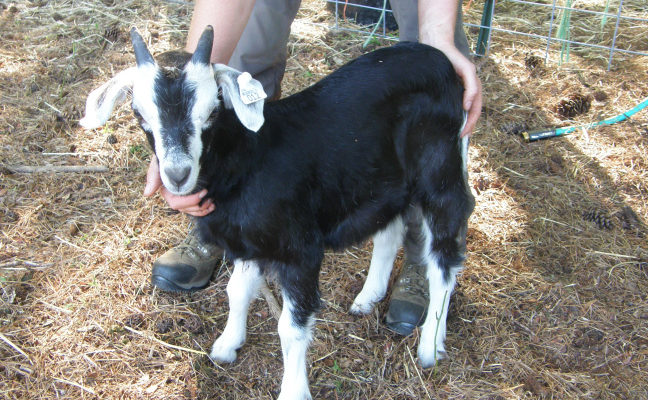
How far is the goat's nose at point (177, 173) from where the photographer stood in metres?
2.12

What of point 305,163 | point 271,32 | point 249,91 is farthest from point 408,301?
point 271,32

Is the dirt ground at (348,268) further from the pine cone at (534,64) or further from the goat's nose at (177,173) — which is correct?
the goat's nose at (177,173)

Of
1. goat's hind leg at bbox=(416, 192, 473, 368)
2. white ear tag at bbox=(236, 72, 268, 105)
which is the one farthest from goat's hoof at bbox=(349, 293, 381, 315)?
white ear tag at bbox=(236, 72, 268, 105)

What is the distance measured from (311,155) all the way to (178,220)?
1.63m

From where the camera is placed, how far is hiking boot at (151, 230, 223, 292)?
11.2 feet

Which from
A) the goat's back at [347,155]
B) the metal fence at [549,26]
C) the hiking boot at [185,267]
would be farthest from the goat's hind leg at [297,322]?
the metal fence at [549,26]

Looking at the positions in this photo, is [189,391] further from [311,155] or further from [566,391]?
[566,391]

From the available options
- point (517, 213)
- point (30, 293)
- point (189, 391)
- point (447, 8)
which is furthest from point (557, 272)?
point (30, 293)

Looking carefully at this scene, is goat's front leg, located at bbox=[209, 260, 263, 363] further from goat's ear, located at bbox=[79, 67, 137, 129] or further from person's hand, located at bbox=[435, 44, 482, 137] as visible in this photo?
person's hand, located at bbox=[435, 44, 482, 137]

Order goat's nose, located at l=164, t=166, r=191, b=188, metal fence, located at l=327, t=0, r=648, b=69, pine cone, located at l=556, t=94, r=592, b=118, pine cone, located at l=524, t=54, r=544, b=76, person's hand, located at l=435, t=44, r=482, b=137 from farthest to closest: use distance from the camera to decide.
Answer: metal fence, located at l=327, t=0, r=648, b=69 → pine cone, located at l=524, t=54, r=544, b=76 → pine cone, located at l=556, t=94, r=592, b=118 → person's hand, located at l=435, t=44, r=482, b=137 → goat's nose, located at l=164, t=166, r=191, b=188

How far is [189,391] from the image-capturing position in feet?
9.61

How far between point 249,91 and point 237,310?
1.35 m

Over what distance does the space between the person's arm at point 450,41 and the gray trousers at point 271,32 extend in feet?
0.96

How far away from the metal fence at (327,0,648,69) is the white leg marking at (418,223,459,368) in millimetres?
3053
